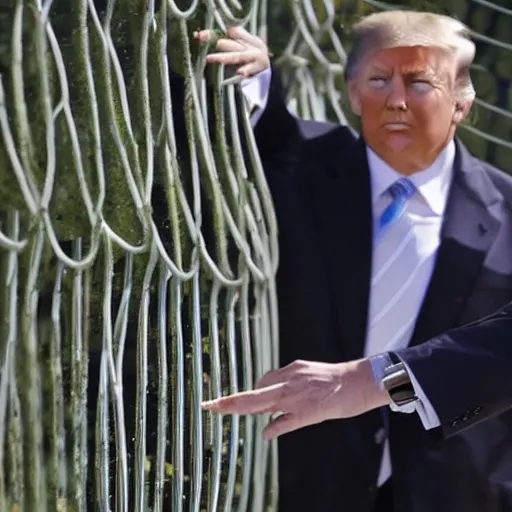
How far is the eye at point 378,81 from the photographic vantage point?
266 centimetres

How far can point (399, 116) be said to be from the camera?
2.64 meters

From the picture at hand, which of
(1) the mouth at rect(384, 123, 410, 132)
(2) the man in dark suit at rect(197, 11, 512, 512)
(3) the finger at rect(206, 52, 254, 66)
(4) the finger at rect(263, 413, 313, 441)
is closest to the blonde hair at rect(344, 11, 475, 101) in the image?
(2) the man in dark suit at rect(197, 11, 512, 512)

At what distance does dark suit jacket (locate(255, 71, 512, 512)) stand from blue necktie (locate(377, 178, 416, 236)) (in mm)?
30

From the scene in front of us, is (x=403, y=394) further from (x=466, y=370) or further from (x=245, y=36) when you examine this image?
(x=245, y=36)

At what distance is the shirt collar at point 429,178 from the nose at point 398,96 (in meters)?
0.12

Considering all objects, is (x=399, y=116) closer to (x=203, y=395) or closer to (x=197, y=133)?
(x=197, y=133)

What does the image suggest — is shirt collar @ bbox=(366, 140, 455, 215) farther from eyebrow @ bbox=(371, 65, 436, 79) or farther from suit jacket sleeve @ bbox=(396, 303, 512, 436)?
suit jacket sleeve @ bbox=(396, 303, 512, 436)

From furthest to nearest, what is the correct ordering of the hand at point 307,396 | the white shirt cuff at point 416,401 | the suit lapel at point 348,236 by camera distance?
the suit lapel at point 348,236
the white shirt cuff at point 416,401
the hand at point 307,396

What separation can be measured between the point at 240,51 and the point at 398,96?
36 cm

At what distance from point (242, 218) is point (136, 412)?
18.0 inches

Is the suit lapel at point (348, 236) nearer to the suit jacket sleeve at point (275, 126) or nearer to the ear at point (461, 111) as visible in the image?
the suit jacket sleeve at point (275, 126)

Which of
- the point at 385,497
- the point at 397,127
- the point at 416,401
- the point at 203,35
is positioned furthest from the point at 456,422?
the point at 203,35

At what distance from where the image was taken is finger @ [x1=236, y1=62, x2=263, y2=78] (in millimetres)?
2564

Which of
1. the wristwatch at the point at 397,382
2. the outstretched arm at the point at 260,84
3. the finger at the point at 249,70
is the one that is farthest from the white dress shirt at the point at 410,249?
the finger at the point at 249,70
